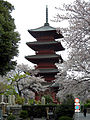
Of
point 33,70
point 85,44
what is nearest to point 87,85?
point 85,44

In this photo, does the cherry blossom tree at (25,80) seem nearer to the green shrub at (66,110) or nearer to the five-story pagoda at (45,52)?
the five-story pagoda at (45,52)

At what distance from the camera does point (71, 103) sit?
23391mm

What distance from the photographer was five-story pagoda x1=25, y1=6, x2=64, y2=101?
153ft

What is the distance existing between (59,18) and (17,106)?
19.7 metres

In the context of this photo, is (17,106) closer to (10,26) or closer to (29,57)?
(10,26)

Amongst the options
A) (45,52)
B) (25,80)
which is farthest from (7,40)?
(45,52)

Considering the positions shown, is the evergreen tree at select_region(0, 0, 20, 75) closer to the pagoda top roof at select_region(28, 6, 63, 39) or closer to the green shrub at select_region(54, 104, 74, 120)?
the green shrub at select_region(54, 104, 74, 120)

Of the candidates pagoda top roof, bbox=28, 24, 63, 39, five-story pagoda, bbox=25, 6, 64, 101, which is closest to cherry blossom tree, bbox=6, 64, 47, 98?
five-story pagoda, bbox=25, 6, 64, 101

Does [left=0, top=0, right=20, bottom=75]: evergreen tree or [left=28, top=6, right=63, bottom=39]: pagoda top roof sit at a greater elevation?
[left=28, top=6, right=63, bottom=39]: pagoda top roof

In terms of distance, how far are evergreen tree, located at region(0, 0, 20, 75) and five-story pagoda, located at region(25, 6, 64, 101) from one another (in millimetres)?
23497

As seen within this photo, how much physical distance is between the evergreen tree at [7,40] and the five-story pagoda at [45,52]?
925 inches

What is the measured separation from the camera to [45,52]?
47.9 m

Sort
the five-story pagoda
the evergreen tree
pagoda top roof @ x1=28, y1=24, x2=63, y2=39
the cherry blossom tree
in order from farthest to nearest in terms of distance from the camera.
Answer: pagoda top roof @ x1=28, y1=24, x2=63, y2=39 < the five-story pagoda < the cherry blossom tree < the evergreen tree

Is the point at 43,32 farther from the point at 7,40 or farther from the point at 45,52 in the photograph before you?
the point at 7,40
